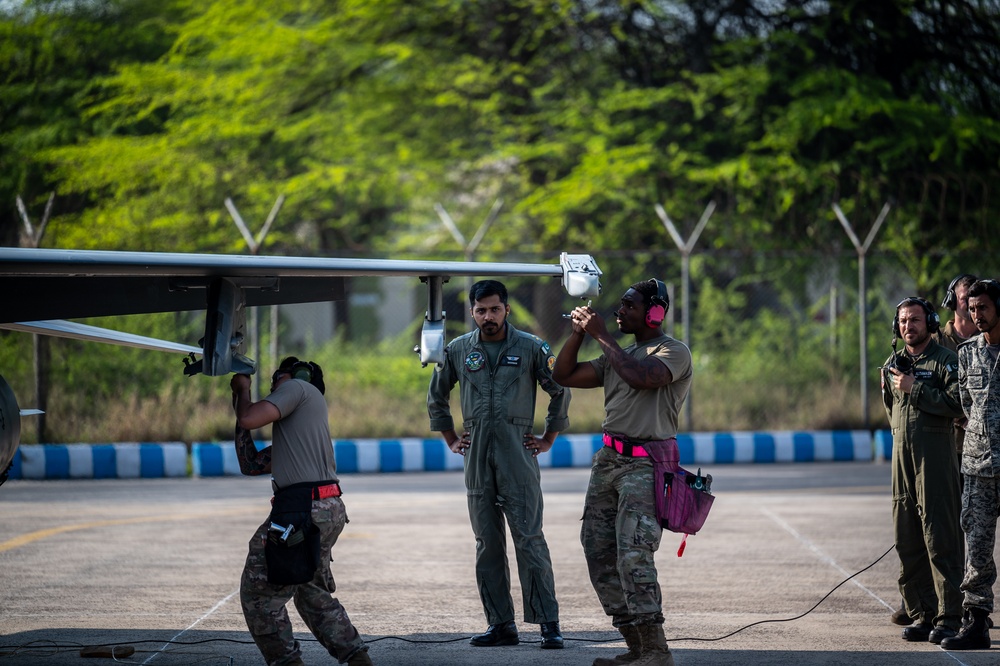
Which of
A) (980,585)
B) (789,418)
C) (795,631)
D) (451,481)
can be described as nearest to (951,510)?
(980,585)

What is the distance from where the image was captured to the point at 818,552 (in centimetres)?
987

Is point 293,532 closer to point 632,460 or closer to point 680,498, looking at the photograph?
point 632,460

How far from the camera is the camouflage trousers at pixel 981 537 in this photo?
6.62m

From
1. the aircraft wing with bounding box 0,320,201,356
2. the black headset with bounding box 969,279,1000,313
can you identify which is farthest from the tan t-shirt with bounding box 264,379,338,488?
the black headset with bounding box 969,279,1000,313

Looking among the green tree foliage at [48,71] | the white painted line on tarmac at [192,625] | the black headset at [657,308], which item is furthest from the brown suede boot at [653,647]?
the green tree foliage at [48,71]

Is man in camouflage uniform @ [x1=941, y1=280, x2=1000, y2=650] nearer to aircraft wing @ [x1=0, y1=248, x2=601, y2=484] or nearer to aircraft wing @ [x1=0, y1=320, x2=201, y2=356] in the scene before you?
aircraft wing @ [x1=0, y1=248, x2=601, y2=484]

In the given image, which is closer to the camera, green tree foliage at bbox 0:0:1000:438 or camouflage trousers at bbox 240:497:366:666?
camouflage trousers at bbox 240:497:366:666

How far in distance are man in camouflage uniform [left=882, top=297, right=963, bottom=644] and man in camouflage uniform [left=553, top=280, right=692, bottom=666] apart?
5.07 feet

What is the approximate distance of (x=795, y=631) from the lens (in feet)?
23.3

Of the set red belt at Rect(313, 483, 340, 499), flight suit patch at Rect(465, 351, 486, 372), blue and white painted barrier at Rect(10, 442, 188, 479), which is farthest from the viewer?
blue and white painted barrier at Rect(10, 442, 188, 479)

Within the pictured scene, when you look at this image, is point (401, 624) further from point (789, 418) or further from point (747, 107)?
point (747, 107)

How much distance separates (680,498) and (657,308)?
1.05 metres

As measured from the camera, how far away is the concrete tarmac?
667 centimetres

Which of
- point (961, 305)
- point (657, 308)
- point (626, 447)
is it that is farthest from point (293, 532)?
point (961, 305)
